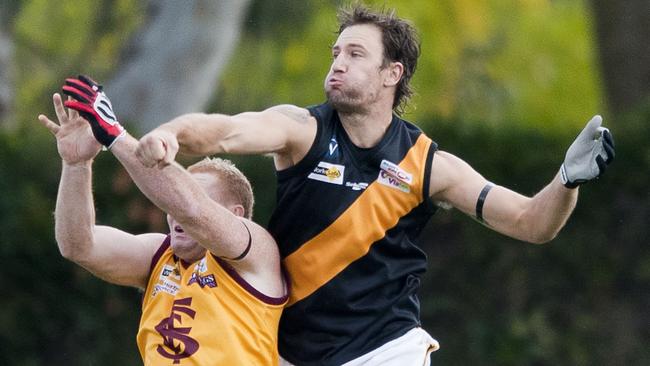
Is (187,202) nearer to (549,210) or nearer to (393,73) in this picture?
(393,73)

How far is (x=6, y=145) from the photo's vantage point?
10312mm

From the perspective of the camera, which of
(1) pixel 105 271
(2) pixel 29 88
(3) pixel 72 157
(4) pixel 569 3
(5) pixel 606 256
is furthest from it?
(4) pixel 569 3

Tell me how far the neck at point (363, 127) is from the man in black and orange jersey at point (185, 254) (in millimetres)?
508

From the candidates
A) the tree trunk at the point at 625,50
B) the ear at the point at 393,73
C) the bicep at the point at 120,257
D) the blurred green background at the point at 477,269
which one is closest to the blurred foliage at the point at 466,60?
the tree trunk at the point at 625,50

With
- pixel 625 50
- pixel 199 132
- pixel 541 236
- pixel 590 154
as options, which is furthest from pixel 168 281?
pixel 625 50

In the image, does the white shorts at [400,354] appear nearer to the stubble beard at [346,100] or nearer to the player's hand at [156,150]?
the stubble beard at [346,100]

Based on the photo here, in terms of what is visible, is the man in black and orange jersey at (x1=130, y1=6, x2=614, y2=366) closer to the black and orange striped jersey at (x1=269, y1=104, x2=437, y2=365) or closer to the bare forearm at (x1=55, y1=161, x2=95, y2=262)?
the black and orange striped jersey at (x1=269, y1=104, x2=437, y2=365)

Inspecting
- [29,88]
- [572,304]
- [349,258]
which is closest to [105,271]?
[349,258]

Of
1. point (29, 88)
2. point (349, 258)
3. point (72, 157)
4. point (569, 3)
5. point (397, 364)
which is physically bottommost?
point (29, 88)

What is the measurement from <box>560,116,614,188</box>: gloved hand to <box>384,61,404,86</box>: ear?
0.84m

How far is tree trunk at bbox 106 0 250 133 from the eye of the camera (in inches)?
516

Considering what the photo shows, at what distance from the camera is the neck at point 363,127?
573 centimetres

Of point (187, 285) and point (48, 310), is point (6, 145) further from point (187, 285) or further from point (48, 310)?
point (187, 285)

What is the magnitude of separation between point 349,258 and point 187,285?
0.68 metres
